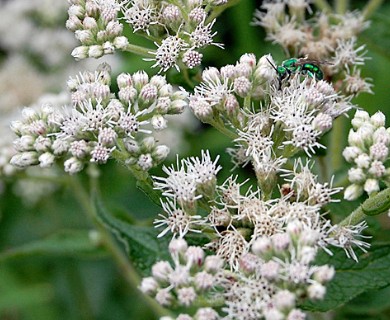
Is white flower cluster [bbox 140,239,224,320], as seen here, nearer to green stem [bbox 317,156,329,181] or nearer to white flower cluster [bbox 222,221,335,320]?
white flower cluster [bbox 222,221,335,320]

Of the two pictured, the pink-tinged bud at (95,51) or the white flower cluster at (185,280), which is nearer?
the white flower cluster at (185,280)

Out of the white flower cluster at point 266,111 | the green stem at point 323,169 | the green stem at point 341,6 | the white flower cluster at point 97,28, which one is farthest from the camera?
the green stem at point 341,6

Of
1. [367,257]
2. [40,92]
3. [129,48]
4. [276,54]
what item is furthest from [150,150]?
[40,92]

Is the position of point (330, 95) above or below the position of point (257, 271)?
above

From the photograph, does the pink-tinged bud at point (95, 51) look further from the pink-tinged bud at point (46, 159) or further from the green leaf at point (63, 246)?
the green leaf at point (63, 246)

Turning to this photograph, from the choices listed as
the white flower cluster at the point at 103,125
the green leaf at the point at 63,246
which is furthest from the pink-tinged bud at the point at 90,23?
the green leaf at the point at 63,246

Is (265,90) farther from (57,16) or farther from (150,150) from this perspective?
(57,16)
